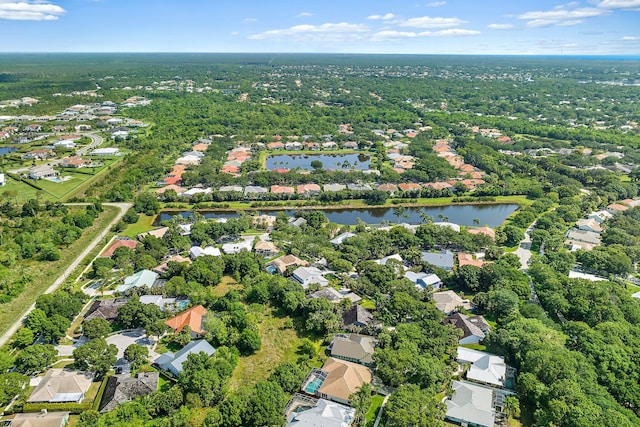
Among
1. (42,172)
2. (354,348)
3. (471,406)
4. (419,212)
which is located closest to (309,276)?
(354,348)

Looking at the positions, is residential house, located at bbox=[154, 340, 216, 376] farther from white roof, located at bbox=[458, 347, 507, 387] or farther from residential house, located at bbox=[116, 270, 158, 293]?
white roof, located at bbox=[458, 347, 507, 387]

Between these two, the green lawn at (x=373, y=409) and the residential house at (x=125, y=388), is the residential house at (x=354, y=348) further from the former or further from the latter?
the residential house at (x=125, y=388)

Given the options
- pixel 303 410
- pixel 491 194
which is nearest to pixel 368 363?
pixel 303 410

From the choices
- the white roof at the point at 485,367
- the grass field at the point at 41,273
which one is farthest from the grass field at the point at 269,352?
the grass field at the point at 41,273

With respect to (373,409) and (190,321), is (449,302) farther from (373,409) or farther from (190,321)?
(190,321)

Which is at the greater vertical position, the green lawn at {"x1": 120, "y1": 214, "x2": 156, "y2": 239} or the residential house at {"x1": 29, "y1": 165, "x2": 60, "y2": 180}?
the residential house at {"x1": 29, "y1": 165, "x2": 60, "y2": 180}

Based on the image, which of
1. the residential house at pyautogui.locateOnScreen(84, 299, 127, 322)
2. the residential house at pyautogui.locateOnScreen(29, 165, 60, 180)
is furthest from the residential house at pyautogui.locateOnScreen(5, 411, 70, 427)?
the residential house at pyautogui.locateOnScreen(29, 165, 60, 180)
